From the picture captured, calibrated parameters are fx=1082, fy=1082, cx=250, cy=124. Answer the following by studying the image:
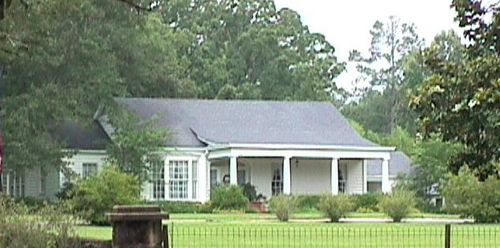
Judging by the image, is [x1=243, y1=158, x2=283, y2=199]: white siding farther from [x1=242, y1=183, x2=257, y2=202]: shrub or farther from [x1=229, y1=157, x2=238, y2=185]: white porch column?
[x1=229, y1=157, x2=238, y2=185]: white porch column

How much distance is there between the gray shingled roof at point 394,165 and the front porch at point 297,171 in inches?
279

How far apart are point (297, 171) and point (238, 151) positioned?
17.3ft

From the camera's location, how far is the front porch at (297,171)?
51406 mm

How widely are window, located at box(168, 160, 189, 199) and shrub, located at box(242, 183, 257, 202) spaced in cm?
289

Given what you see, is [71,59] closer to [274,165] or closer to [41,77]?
[41,77]

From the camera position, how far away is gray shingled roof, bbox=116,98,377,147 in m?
52.9

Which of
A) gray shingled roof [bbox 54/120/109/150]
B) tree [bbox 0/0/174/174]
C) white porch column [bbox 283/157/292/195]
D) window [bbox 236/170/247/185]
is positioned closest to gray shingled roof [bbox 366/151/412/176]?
window [bbox 236/170/247/185]

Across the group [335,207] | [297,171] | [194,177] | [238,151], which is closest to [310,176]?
[297,171]

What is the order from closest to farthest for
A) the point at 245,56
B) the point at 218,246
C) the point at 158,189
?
the point at 218,246
the point at 158,189
the point at 245,56

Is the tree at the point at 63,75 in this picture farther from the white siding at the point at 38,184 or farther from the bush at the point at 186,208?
the bush at the point at 186,208

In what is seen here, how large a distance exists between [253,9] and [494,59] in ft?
208

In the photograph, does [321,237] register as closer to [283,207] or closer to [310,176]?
[283,207]

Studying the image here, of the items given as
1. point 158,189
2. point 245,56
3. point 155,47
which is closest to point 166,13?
point 245,56

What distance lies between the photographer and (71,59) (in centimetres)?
4856
